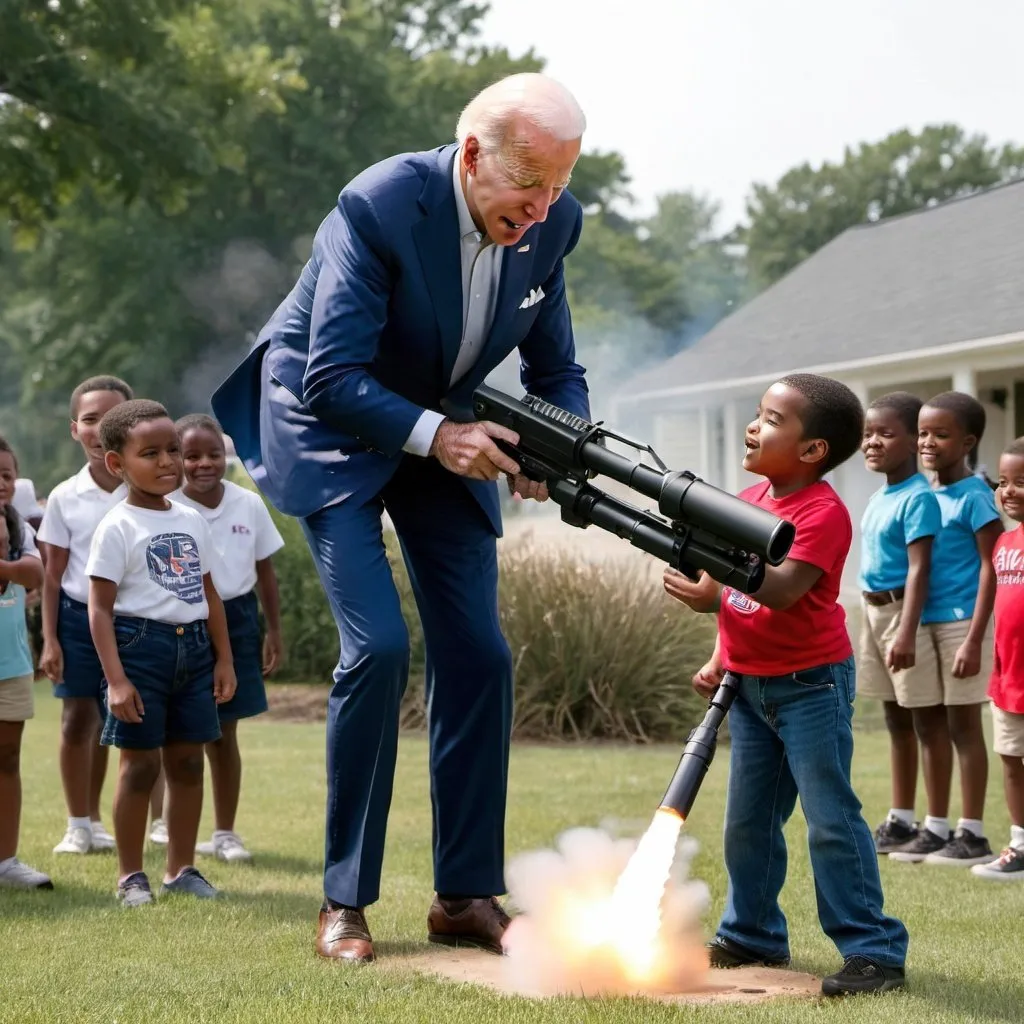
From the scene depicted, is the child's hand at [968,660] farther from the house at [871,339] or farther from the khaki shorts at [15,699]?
the house at [871,339]

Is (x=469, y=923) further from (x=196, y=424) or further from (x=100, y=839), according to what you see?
(x=196, y=424)

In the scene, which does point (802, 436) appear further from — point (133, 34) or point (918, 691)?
point (133, 34)

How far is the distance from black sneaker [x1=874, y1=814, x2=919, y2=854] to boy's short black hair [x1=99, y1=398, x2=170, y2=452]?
3.66 metres

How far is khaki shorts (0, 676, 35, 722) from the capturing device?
19.7ft

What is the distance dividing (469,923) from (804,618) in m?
1.48

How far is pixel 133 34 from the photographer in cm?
2383

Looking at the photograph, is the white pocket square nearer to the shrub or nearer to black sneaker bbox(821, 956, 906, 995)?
→ black sneaker bbox(821, 956, 906, 995)

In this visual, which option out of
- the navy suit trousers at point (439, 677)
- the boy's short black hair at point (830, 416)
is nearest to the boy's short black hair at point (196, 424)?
the navy suit trousers at point (439, 677)

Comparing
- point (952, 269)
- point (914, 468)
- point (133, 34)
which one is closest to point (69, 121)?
point (133, 34)

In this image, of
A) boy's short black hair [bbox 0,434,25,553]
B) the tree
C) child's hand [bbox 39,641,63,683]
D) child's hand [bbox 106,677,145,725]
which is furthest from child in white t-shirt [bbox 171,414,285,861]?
the tree

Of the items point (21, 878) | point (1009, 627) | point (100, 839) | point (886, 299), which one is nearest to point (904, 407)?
point (1009, 627)

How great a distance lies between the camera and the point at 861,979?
4230 millimetres

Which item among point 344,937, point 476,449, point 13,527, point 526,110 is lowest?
point 344,937

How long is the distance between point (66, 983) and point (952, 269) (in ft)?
64.0
